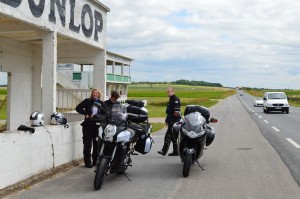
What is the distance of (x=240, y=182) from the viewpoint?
7367 mm

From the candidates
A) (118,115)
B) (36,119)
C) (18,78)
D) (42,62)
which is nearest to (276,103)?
(18,78)

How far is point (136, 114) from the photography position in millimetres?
8016

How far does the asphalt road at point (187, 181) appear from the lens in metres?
6.45

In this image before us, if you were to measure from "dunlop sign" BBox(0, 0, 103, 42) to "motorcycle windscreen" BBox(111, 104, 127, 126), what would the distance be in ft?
7.96

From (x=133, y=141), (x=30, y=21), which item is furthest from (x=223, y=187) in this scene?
(x=30, y=21)

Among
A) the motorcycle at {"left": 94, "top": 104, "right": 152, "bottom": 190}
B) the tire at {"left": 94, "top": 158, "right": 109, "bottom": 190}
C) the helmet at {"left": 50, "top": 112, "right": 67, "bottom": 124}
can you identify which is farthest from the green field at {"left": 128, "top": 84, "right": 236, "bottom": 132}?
the tire at {"left": 94, "top": 158, "right": 109, "bottom": 190}

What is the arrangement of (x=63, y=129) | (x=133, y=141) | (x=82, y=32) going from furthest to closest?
(x=82, y=32), (x=63, y=129), (x=133, y=141)

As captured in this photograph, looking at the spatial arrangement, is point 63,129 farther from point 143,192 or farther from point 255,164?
point 255,164

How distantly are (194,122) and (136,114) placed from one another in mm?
1186

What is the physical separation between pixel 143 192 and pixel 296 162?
4.33m

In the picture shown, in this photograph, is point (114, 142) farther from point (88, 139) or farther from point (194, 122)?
point (194, 122)

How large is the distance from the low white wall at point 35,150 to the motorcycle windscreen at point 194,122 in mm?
2493

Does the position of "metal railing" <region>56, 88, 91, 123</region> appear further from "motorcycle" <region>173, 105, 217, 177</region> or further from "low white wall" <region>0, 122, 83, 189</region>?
"motorcycle" <region>173, 105, 217, 177</region>

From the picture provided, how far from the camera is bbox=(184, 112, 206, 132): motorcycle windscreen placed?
8.33m
